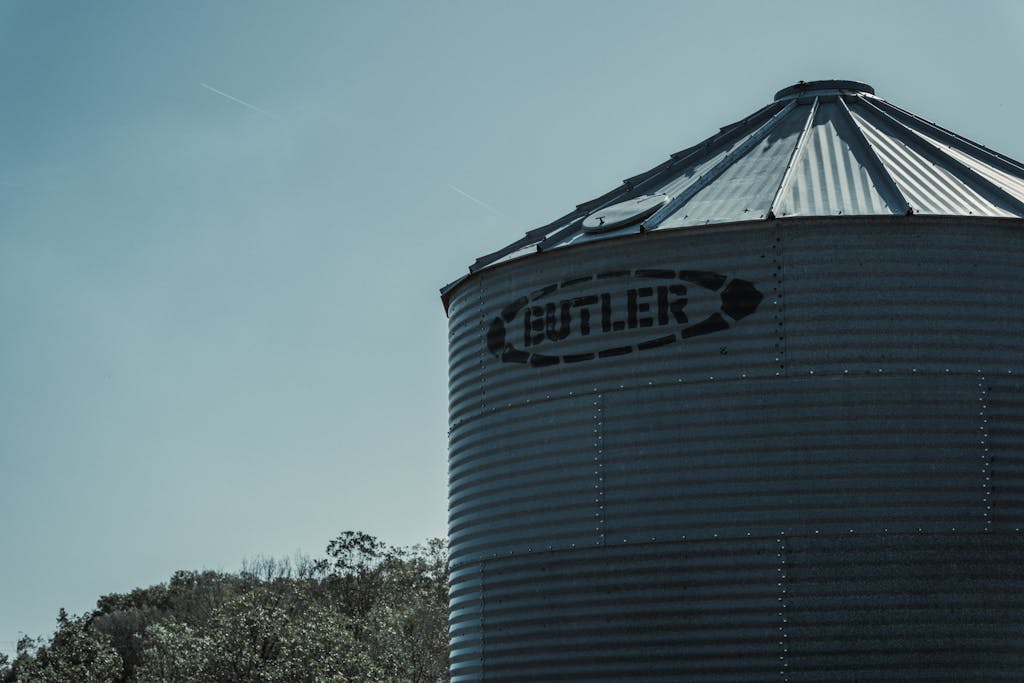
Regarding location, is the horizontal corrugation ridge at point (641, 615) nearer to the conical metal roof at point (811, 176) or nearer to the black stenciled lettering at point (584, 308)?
the black stenciled lettering at point (584, 308)

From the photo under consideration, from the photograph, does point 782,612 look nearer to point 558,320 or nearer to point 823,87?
point 558,320

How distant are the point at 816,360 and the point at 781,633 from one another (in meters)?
3.12

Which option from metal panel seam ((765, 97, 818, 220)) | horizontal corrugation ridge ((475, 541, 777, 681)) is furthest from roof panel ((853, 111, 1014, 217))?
horizontal corrugation ridge ((475, 541, 777, 681))

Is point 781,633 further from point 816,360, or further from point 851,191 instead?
point 851,191

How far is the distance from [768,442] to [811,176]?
395 centimetres

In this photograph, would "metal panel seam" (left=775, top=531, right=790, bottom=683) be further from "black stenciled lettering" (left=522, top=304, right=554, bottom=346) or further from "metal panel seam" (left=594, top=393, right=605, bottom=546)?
"black stenciled lettering" (left=522, top=304, right=554, bottom=346)

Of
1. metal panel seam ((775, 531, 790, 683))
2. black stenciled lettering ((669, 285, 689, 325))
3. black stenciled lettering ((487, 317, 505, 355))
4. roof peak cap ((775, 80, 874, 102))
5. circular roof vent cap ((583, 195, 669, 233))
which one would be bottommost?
metal panel seam ((775, 531, 790, 683))

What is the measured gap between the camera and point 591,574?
17594 mm

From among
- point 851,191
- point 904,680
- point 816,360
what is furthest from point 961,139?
point 904,680

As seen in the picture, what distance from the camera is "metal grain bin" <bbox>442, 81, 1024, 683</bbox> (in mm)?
16438

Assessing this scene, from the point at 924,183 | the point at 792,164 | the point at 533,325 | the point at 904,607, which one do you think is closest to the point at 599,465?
the point at 533,325

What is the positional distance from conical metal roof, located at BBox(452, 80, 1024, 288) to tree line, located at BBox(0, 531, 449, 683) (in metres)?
21.8

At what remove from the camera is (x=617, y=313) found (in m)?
18.2

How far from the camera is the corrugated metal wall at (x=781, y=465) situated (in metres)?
16.4
